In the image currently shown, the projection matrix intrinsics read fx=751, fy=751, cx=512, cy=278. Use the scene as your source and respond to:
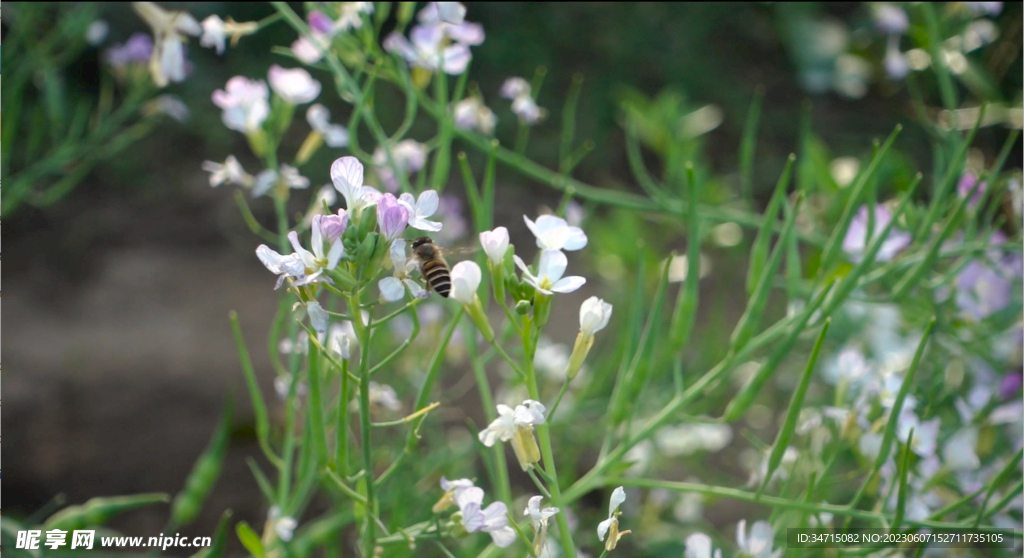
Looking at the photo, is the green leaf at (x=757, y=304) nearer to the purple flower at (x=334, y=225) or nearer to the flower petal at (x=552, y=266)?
the flower petal at (x=552, y=266)

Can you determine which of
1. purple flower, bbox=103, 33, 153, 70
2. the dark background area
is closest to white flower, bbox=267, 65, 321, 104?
purple flower, bbox=103, 33, 153, 70

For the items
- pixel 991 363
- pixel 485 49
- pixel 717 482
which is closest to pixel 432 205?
pixel 991 363

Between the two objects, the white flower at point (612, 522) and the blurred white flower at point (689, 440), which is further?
the blurred white flower at point (689, 440)

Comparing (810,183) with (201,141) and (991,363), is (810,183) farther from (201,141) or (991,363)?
(201,141)

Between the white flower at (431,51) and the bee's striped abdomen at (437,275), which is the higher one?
the white flower at (431,51)

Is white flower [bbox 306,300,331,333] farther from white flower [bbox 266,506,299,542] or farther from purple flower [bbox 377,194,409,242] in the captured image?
white flower [bbox 266,506,299,542]

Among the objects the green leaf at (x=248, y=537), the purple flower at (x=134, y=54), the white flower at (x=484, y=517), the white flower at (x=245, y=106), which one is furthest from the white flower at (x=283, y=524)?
the purple flower at (x=134, y=54)
